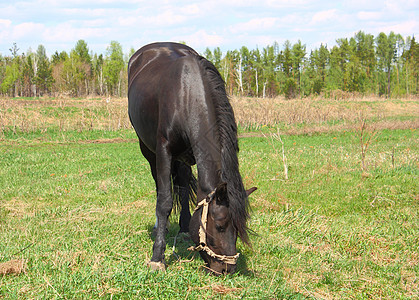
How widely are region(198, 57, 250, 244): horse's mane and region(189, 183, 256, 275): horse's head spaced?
0.21ft

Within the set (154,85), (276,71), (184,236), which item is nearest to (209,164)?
(154,85)

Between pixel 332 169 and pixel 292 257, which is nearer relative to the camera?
pixel 292 257

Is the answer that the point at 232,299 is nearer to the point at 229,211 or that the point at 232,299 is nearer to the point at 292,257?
the point at 229,211

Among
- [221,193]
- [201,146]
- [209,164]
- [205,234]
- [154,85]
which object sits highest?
[154,85]

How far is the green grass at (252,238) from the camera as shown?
3.30m

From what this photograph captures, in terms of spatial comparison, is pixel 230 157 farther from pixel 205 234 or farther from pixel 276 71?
pixel 276 71

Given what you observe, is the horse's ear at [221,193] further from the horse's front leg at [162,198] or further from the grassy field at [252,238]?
the horse's front leg at [162,198]

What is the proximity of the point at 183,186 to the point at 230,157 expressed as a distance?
6.13 ft

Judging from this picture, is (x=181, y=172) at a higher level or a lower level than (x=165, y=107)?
lower

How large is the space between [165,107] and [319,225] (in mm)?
2705

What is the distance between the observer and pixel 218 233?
3.35 meters

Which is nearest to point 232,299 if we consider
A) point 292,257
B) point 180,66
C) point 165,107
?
point 292,257

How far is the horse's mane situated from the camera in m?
3.28

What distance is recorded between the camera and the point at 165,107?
400cm
